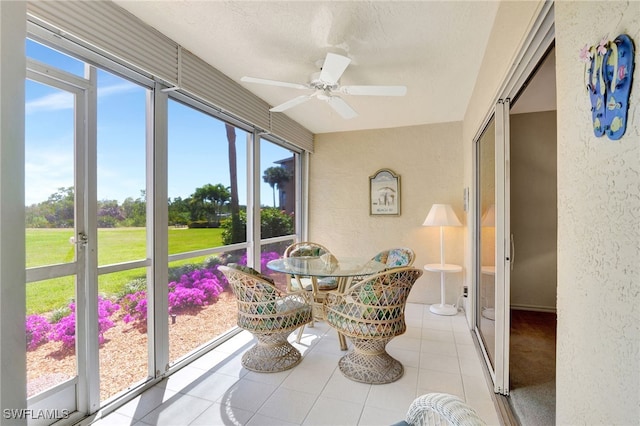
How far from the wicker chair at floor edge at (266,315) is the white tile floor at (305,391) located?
4.5 inches

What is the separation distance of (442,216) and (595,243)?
10.6 feet

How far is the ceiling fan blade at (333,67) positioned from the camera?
1.89 metres

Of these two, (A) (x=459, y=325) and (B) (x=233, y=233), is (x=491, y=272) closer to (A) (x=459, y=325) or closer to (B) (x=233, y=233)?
(A) (x=459, y=325)

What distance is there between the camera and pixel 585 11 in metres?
0.83

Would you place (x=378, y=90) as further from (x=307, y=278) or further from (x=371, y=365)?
(x=307, y=278)

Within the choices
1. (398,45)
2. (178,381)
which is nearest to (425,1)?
(398,45)

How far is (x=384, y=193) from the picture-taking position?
4582 millimetres

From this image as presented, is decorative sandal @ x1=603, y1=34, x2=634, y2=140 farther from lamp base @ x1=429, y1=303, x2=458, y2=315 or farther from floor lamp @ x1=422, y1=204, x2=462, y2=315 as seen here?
lamp base @ x1=429, y1=303, x2=458, y2=315

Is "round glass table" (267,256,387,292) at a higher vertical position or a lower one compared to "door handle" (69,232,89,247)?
lower

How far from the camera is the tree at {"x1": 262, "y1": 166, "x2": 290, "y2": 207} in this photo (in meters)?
4.07

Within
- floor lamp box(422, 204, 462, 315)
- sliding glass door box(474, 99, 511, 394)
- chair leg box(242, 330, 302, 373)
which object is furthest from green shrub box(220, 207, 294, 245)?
sliding glass door box(474, 99, 511, 394)

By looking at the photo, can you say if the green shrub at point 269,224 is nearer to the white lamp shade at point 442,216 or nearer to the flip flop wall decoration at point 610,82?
the white lamp shade at point 442,216

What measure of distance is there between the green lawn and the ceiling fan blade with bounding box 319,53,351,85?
1.80 metres

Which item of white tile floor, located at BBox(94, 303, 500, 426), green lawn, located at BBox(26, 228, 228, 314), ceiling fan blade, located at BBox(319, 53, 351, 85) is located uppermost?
ceiling fan blade, located at BBox(319, 53, 351, 85)
